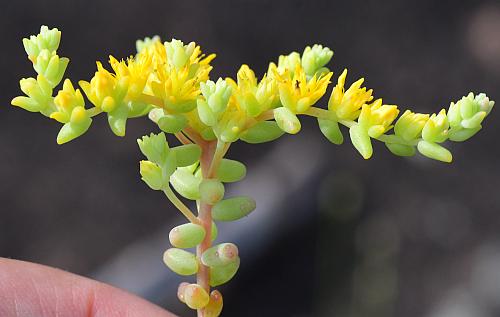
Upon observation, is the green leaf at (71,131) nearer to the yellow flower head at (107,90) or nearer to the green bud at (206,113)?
the yellow flower head at (107,90)

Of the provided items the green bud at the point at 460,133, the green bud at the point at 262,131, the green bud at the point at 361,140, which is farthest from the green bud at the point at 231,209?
the green bud at the point at 460,133

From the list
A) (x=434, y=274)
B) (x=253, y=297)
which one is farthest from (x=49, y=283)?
(x=434, y=274)

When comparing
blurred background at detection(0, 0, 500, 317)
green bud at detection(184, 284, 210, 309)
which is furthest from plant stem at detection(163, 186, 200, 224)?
blurred background at detection(0, 0, 500, 317)

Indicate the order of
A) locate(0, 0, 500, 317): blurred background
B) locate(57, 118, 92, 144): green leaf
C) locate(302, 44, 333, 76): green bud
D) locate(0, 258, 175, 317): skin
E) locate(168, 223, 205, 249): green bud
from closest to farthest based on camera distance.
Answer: locate(57, 118, 92, 144): green leaf < locate(168, 223, 205, 249): green bud < locate(302, 44, 333, 76): green bud < locate(0, 258, 175, 317): skin < locate(0, 0, 500, 317): blurred background

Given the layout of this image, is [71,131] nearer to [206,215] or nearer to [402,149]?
[206,215]

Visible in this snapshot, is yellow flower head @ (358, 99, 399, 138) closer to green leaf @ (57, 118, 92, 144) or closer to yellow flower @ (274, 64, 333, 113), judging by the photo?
yellow flower @ (274, 64, 333, 113)

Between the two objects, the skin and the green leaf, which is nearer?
the green leaf
